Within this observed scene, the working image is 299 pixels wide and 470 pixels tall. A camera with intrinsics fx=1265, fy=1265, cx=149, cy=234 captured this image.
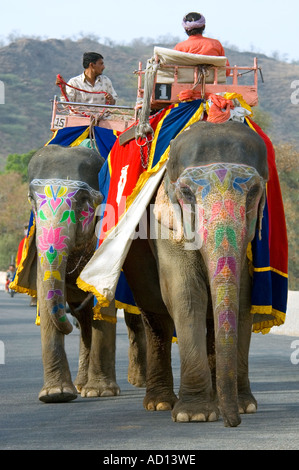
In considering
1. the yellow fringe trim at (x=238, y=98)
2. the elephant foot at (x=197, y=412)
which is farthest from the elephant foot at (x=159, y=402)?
the yellow fringe trim at (x=238, y=98)

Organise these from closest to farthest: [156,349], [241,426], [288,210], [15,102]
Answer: [241,426] → [156,349] → [288,210] → [15,102]

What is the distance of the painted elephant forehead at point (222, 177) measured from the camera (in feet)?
31.6

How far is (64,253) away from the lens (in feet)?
39.9

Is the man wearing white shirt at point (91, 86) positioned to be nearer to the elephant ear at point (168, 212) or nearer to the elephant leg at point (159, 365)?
the elephant leg at point (159, 365)

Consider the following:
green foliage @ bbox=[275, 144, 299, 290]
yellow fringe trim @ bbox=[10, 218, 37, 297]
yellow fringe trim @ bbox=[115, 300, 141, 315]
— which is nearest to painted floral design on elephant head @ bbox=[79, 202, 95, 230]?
yellow fringe trim @ bbox=[10, 218, 37, 297]

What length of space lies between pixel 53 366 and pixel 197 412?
2494 millimetres

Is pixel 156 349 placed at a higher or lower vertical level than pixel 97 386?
higher

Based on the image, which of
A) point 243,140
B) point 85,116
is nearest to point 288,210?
point 85,116

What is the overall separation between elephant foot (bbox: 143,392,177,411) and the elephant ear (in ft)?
5.73

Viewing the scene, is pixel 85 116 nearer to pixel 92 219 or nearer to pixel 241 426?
pixel 92 219

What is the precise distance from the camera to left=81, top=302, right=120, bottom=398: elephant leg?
1260 centimetres

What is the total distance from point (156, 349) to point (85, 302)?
2.00 meters

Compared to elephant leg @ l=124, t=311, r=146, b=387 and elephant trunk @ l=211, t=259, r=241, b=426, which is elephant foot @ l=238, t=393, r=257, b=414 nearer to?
elephant trunk @ l=211, t=259, r=241, b=426

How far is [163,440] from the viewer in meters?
8.96
